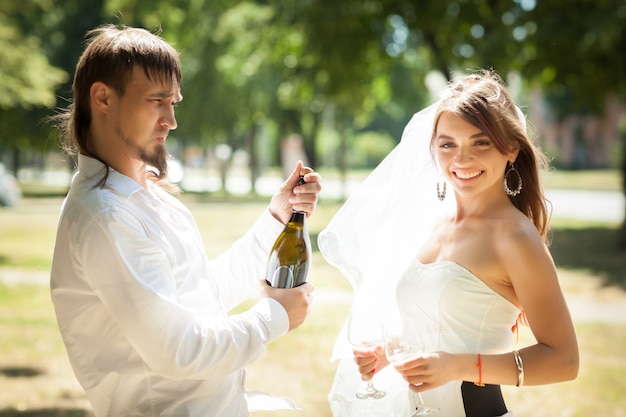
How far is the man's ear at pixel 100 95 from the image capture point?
2.37 m

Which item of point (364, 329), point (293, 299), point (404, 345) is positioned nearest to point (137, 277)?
point (293, 299)

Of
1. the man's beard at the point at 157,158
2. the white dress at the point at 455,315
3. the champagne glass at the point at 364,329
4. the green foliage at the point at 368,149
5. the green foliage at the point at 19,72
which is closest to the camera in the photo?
the man's beard at the point at 157,158

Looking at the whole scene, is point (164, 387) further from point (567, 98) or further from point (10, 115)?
point (567, 98)

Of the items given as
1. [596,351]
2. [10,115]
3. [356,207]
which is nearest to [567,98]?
[10,115]

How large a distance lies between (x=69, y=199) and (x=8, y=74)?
13.0 metres

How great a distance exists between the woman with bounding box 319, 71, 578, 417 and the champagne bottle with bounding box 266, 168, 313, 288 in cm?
33

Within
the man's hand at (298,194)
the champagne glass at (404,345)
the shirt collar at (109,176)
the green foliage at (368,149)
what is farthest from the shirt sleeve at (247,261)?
the green foliage at (368,149)

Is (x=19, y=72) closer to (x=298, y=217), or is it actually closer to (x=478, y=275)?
(x=298, y=217)

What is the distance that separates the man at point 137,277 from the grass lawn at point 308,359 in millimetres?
4649

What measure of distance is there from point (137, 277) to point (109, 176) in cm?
42

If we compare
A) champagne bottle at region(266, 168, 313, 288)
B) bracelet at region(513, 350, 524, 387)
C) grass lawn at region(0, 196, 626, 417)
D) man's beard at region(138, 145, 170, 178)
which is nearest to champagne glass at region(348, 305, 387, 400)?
champagne bottle at region(266, 168, 313, 288)

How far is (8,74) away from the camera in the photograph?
46.2ft

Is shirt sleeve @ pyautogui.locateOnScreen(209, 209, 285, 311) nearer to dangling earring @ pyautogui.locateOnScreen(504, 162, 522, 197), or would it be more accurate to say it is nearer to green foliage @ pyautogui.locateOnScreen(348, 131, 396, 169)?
dangling earring @ pyautogui.locateOnScreen(504, 162, 522, 197)

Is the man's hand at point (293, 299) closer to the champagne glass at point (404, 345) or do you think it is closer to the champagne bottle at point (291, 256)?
the champagne bottle at point (291, 256)
